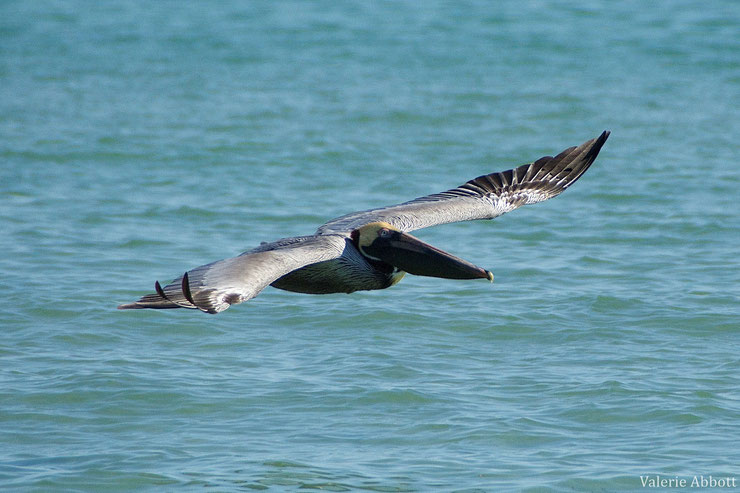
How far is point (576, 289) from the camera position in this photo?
37.0 feet

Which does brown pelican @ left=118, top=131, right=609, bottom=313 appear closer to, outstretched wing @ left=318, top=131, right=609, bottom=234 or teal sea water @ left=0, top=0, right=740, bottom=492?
outstretched wing @ left=318, top=131, right=609, bottom=234

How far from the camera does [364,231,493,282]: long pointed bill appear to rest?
806cm

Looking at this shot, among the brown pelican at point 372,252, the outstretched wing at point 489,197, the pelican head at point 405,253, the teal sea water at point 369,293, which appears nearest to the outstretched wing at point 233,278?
the brown pelican at point 372,252

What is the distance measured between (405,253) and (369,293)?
3241 millimetres

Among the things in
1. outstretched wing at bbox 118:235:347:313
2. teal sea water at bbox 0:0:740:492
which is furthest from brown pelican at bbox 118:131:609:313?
teal sea water at bbox 0:0:740:492

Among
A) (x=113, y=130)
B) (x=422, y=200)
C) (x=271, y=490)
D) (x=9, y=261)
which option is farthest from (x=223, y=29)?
(x=271, y=490)

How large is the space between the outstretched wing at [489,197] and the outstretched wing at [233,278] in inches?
40.3

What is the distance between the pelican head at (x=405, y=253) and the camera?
318 inches

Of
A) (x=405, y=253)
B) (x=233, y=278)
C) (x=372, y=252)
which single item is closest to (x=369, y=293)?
(x=372, y=252)

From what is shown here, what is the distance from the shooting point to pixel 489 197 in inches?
377

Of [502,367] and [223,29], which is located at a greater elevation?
[223,29]

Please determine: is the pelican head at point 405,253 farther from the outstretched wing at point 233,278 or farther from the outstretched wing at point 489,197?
the outstretched wing at point 233,278

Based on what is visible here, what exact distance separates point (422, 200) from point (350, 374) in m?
1.64

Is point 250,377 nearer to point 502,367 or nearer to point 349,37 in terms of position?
point 502,367
